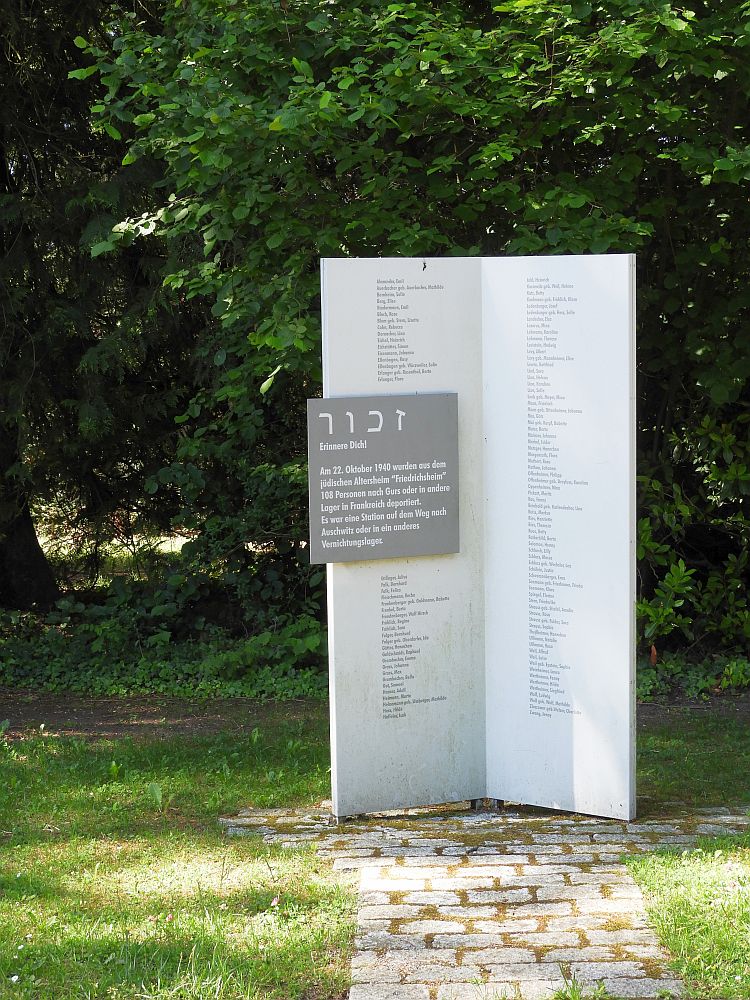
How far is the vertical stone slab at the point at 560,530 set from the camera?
5.16 m

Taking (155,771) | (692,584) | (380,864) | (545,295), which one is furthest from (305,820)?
(692,584)

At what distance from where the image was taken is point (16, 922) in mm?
4230

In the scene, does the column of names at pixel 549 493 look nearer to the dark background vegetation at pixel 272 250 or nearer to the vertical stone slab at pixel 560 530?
the vertical stone slab at pixel 560 530

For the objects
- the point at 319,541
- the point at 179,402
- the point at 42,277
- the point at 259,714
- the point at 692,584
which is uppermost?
the point at 42,277

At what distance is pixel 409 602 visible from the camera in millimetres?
5418

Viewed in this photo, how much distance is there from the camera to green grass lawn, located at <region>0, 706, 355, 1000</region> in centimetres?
377

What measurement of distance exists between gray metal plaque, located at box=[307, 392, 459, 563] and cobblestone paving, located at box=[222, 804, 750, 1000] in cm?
124

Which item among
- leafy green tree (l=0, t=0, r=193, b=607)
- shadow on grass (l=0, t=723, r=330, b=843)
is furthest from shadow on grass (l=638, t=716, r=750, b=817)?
leafy green tree (l=0, t=0, r=193, b=607)

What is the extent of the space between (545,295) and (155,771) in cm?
322

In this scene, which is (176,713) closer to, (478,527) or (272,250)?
(272,250)

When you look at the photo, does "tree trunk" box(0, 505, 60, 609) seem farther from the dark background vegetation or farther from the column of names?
the column of names

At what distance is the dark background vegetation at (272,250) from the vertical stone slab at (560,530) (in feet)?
5.24

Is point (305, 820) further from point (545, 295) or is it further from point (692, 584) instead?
point (692, 584)


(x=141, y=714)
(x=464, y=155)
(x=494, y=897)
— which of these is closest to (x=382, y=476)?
(x=494, y=897)
